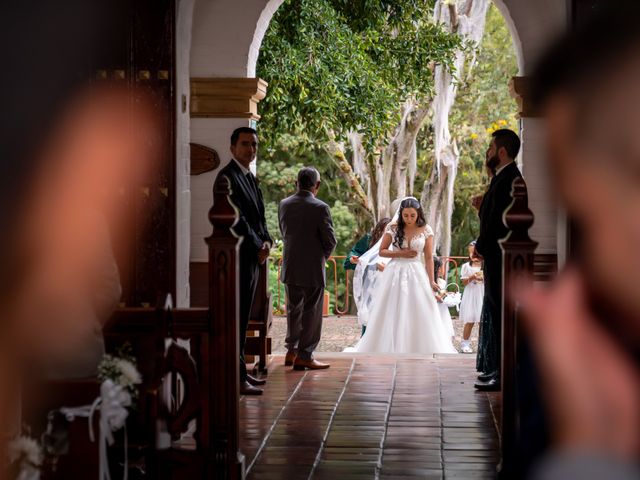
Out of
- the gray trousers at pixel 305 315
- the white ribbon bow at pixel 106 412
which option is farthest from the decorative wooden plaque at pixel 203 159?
the white ribbon bow at pixel 106 412

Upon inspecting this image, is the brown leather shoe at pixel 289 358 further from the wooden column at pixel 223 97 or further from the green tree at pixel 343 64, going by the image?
the green tree at pixel 343 64

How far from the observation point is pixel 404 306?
10.3 m

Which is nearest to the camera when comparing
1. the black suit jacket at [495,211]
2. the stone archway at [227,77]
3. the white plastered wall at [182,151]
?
the white plastered wall at [182,151]

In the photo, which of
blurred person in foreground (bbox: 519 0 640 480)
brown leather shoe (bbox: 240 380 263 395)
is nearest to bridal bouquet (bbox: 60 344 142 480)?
blurred person in foreground (bbox: 519 0 640 480)

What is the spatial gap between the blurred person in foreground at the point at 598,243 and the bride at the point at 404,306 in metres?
9.60

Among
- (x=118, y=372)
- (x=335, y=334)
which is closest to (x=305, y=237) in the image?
(x=118, y=372)

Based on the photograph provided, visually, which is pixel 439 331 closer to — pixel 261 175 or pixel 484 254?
pixel 484 254

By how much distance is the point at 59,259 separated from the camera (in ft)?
12.6

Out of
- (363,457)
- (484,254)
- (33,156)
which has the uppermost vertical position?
(33,156)

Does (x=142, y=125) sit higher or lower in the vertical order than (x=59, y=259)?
higher

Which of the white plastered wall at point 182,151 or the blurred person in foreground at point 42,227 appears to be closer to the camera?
the blurred person in foreground at point 42,227

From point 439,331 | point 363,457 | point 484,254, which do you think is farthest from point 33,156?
point 439,331

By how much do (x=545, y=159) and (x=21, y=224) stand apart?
3.38m

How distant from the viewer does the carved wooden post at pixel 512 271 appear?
14.4 ft
